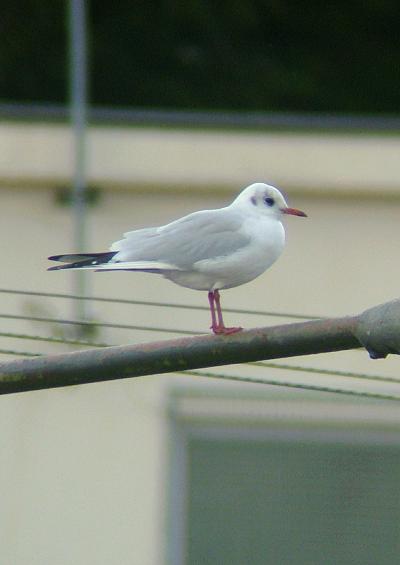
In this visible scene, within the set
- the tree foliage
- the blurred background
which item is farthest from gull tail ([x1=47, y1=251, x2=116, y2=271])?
the tree foliage

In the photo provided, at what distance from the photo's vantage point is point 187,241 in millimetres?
4828

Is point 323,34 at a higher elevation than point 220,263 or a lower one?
higher

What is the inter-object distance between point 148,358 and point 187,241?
2.82 feet

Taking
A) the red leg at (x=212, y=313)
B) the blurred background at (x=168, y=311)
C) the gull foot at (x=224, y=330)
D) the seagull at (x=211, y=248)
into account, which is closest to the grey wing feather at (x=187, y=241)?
the seagull at (x=211, y=248)

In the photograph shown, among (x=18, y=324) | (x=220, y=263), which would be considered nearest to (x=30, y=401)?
(x=18, y=324)

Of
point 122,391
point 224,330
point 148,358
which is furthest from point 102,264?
point 122,391

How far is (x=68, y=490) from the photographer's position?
361 inches

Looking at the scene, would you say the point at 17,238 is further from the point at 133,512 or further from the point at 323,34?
the point at 323,34

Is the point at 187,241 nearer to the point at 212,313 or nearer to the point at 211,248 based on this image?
the point at 211,248

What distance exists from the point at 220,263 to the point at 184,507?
4.64m

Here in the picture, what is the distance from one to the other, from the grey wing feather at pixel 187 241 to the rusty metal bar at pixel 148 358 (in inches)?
25.2

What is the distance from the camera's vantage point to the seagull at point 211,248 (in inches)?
186

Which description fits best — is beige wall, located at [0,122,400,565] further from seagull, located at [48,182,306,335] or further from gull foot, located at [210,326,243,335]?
gull foot, located at [210,326,243,335]

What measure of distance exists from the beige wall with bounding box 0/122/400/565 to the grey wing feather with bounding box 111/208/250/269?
4.14 meters
